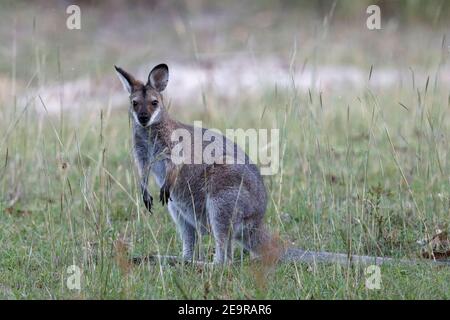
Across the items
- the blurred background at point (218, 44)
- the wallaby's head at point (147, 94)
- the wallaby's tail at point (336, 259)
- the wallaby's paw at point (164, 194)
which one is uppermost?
the blurred background at point (218, 44)

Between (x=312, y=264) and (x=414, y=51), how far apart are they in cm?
844

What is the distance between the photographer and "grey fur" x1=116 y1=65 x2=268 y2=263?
5129mm

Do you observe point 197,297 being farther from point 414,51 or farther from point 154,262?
point 414,51

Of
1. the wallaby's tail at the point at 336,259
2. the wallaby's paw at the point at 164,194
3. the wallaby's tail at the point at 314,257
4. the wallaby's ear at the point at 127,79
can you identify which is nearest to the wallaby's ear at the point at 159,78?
the wallaby's ear at the point at 127,79

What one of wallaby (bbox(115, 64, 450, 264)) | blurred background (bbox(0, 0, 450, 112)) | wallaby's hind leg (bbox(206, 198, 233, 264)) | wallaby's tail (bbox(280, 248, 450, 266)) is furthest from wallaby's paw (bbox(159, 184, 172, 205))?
blurred background (bbox(0, 0, 450, 112))

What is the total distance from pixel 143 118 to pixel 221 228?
0.90 meters

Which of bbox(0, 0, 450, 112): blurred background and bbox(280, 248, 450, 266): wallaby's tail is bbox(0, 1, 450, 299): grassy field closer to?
bbox(280, 248, 450, 266): wallaby's tail

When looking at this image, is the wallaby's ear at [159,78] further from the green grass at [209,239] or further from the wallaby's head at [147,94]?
the green grass at [209,239]

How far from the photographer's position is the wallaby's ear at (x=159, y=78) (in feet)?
18.0

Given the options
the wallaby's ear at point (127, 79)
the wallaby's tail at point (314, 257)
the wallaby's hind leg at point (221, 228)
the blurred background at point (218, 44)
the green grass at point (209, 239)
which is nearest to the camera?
the green grass at point (209, 239)

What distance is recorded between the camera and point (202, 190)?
5293 mm

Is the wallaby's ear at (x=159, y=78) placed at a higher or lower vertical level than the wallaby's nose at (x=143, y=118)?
higher
